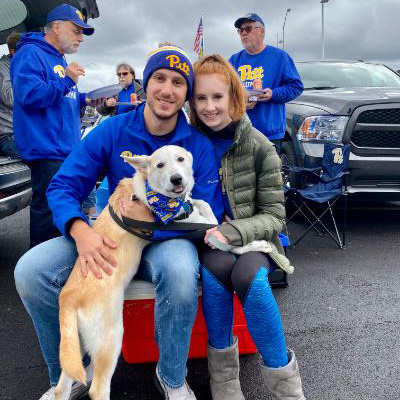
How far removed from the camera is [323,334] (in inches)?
114

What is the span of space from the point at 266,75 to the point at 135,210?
9.64 feet

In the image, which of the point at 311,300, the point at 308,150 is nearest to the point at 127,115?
the point at 311,300

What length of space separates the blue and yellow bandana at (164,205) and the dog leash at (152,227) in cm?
4

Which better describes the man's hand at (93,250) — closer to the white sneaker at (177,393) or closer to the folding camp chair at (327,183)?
the white sneaker at (177,393)

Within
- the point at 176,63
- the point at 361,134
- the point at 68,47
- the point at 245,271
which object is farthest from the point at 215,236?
the point at 361,134

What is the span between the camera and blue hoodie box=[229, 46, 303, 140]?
14.7 feet

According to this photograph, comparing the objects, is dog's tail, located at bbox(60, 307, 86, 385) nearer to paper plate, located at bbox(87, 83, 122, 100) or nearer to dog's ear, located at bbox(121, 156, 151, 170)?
dog's ear, located at bbox(121, 156, 151, 170)

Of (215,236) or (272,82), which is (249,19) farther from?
(215,236)

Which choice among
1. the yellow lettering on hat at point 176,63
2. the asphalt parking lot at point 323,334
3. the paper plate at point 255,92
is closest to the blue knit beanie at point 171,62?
the yellow lettering on hat at point 176,63

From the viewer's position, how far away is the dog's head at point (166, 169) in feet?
7.07

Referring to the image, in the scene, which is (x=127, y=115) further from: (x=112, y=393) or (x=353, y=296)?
(x=353, y=296)

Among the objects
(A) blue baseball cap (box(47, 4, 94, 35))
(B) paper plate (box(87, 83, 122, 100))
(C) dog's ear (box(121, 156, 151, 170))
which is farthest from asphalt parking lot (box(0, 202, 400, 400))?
(A) blue baseball cap (box(47, 4, 94, 35))

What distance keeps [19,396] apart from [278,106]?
361 cm

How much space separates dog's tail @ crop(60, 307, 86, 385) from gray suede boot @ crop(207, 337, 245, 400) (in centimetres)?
69
